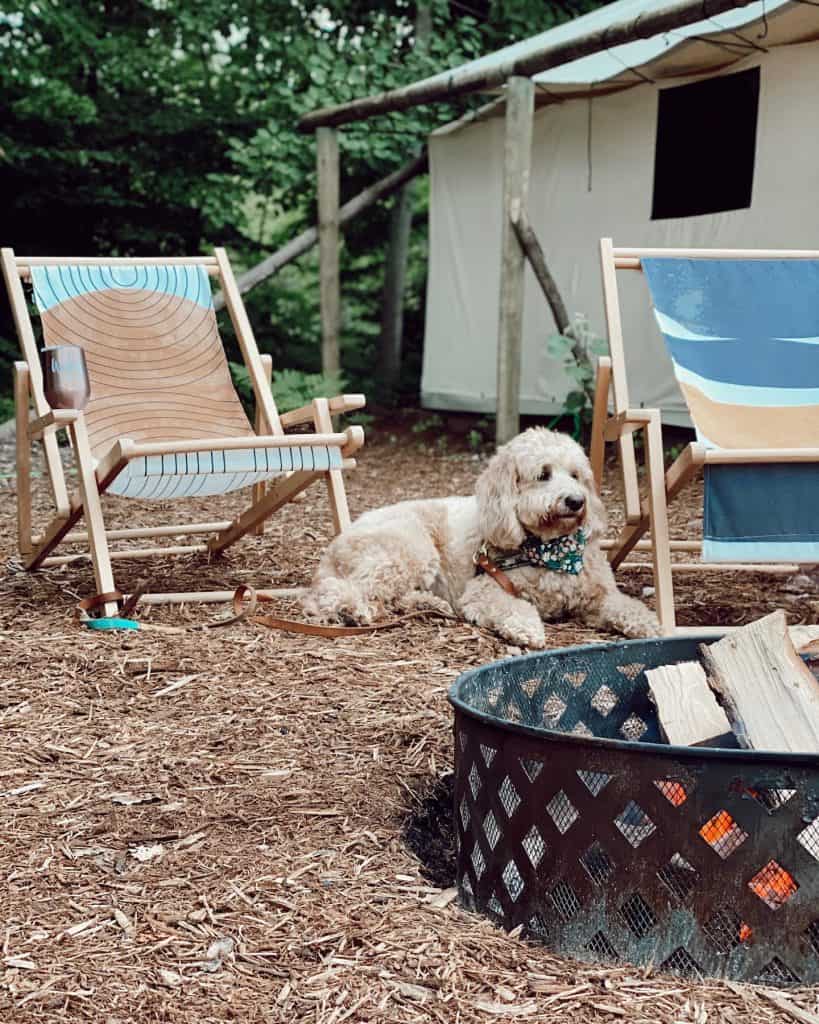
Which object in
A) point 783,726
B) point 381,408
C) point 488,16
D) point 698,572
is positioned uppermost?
point 488,16

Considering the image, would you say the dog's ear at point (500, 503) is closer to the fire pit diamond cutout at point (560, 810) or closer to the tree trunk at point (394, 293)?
the fire pit diamond cutout at point (560, 810)

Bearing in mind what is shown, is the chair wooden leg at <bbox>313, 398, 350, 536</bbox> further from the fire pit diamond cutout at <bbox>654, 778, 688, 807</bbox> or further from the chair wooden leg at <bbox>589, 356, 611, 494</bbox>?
the fire pit diamond cutout at <bbox>654, 778, 688, 807</bbox>

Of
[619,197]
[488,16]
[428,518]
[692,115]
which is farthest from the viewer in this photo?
[488,16]

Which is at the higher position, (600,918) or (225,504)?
(600,918)

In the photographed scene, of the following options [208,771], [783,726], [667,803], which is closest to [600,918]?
[667,803]

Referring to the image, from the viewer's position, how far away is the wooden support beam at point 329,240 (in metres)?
9.77

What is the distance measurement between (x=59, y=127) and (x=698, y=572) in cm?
875

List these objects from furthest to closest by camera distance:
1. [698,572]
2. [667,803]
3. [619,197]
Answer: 1. [619,197]
2. [698,572]
3. [667,803]

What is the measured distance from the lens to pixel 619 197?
8719 millimetres

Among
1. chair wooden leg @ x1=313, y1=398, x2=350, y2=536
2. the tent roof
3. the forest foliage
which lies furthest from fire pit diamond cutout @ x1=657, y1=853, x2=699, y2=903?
the forest foliage

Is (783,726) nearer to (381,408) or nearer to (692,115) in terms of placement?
(692,115)

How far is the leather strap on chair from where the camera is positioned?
4121mm

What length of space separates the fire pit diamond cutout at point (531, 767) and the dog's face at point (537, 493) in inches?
74.6

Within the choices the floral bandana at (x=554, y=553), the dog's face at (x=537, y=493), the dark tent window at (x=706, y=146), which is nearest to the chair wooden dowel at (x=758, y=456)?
the dog's face at (x=537, y=493)
